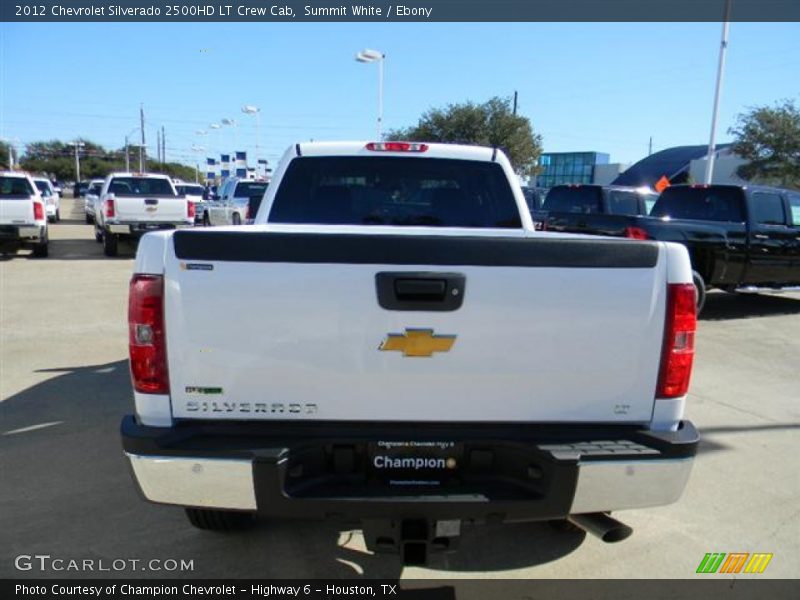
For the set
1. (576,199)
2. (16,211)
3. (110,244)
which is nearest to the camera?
(576,199)

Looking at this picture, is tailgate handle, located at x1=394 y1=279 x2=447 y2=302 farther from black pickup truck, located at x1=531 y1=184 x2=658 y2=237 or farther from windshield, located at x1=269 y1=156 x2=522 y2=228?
black pickup truck, located at x1=531 y1=184 x2=658 y2=237

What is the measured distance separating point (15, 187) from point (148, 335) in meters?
14.5

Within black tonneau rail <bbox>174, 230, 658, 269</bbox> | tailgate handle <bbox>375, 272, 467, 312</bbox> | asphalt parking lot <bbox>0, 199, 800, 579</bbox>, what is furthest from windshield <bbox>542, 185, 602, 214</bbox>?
tailgate handle <bbox>375, 272, 467, 312</bbox>

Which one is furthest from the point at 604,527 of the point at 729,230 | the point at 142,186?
the point at 142,186

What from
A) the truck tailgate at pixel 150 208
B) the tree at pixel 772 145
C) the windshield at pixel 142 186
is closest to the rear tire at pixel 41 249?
the truck tailgate at pixel 150 208

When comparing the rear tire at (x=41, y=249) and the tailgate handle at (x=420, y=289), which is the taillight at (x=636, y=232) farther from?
the rear tire at (x=41, y=249)

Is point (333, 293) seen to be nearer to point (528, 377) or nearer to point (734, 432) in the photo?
point (528, 377)

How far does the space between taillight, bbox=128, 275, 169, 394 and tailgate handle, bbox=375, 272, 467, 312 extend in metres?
0.81

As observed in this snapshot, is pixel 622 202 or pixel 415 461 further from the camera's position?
pixel 622 202

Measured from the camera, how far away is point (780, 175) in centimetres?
3189

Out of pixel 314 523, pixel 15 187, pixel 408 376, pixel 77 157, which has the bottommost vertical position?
pixel 314 523

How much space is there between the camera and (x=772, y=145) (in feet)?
104

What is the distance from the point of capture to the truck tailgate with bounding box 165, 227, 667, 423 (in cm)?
217

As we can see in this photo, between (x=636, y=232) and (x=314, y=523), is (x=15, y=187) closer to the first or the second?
(x=636, y=232)
